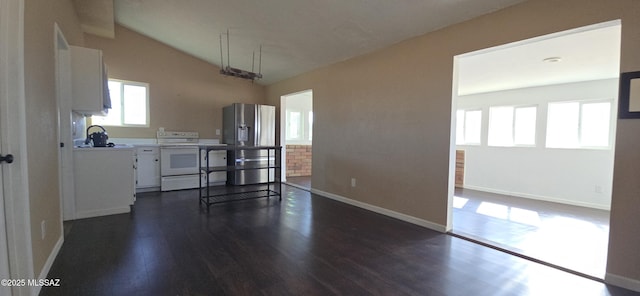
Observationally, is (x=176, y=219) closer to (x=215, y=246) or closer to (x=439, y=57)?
(x=215, y=246)

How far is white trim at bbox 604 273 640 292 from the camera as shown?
6.34ft

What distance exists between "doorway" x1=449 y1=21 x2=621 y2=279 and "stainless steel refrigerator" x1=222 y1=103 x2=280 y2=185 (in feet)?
12.1

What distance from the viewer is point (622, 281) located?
6.48ft

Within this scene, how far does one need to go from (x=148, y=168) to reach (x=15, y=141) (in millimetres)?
3611

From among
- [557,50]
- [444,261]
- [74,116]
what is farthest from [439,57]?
[74,116]

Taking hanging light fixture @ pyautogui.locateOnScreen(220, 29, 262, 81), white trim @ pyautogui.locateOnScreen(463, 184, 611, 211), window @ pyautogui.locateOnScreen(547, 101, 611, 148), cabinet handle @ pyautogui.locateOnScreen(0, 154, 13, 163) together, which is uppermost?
hanging light fixture @ pyautogui.locateOnScreen(220, 29, 262, 81)

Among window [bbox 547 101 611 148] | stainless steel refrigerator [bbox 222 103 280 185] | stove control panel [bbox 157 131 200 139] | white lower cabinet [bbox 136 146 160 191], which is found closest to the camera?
window [bbox 547 101 611 148]

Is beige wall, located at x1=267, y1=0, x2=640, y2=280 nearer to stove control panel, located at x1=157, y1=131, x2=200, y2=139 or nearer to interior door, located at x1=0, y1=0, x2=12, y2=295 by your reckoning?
stove control panel, located at x1=157, y1=131, x2=200, y2=139

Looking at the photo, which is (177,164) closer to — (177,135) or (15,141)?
(177,135)

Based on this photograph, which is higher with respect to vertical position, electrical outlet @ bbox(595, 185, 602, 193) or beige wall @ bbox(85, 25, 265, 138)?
beige wall @ bbox(85, 25, 265, 138)

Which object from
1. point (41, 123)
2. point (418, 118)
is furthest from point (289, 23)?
point (41, 123)

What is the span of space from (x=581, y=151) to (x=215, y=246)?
5.70 metres

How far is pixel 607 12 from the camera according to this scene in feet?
6.59

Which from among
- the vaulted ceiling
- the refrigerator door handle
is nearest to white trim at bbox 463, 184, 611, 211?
the vaulted ceiling
